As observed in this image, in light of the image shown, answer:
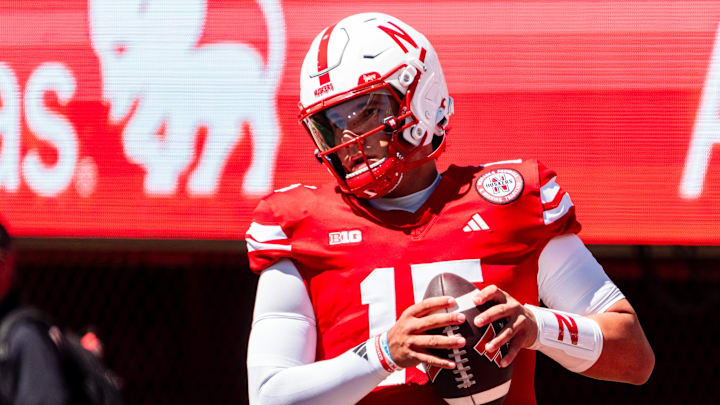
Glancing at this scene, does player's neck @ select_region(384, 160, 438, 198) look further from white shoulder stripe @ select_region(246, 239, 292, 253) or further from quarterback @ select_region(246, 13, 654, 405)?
white shoulder stripe @ select_region(246, 239, 292, 253)

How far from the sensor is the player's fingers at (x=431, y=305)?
131 cm

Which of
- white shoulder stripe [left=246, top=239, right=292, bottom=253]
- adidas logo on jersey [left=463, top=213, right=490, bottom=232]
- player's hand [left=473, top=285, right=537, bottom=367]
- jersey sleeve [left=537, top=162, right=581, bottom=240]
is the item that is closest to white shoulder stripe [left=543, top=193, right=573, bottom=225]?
jersey sleeve [left=537, top=162, right=581, bottom=240]

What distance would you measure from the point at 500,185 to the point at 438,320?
0.37m

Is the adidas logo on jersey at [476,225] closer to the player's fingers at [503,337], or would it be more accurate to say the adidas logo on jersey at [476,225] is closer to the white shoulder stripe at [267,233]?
the player's fingers at [503,337]

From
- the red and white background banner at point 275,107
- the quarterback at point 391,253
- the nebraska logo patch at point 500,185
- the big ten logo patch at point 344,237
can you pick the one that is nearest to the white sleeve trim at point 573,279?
the quarterback at point 391,253

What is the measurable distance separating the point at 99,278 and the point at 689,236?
260cm

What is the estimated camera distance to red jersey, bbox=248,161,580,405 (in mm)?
1485

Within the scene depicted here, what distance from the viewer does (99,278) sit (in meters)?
3.89

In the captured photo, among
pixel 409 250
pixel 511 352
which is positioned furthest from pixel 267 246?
pixel 511 352

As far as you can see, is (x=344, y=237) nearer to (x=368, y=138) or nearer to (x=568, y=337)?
(x=368, y=138)

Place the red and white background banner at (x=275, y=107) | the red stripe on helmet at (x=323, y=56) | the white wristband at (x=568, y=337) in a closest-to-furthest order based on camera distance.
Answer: the white wristband at (x=568, y=337)
the red stripe on helmet at (x=323, y=56)
the red and white background banner at (x=275, y=107)

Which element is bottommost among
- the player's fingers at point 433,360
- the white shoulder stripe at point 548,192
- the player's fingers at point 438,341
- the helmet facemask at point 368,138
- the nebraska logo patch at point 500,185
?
the player's fingers at point 433,360

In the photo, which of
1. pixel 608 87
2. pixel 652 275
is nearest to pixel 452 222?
pixel 608 87

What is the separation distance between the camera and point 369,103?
1.61 m
